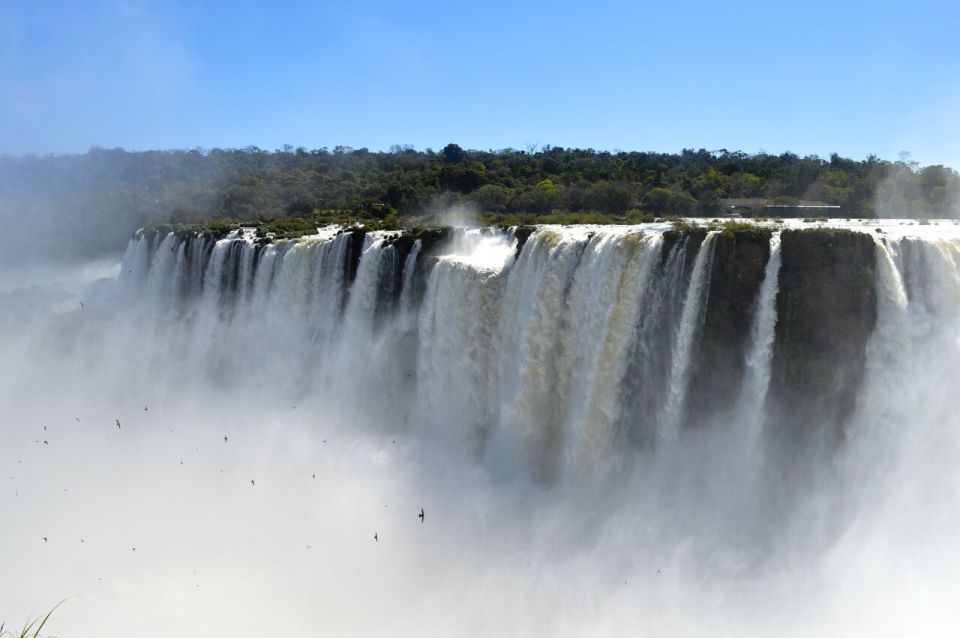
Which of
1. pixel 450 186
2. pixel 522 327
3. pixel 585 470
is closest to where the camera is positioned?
pixel 585 470

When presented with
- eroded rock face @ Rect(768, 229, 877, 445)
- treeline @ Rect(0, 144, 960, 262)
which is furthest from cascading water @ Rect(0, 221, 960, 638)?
treeline @ Rect(0, 144, 960, 262)

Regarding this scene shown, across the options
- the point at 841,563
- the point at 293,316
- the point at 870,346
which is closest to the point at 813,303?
the point at 870,346

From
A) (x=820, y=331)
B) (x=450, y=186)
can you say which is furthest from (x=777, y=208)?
(x=450, y=186)

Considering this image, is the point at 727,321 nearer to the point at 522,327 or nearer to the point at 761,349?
the point at 761,349

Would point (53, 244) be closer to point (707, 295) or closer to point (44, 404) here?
point (44, 404)

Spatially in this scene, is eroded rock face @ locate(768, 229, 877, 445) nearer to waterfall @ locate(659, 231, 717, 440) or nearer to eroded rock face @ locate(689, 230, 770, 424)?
eroded rock face @ locate(689, 230, 770, 424)

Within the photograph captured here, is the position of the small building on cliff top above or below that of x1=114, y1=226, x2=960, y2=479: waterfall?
above

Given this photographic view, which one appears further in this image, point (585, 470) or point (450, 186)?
point (450, 186)
